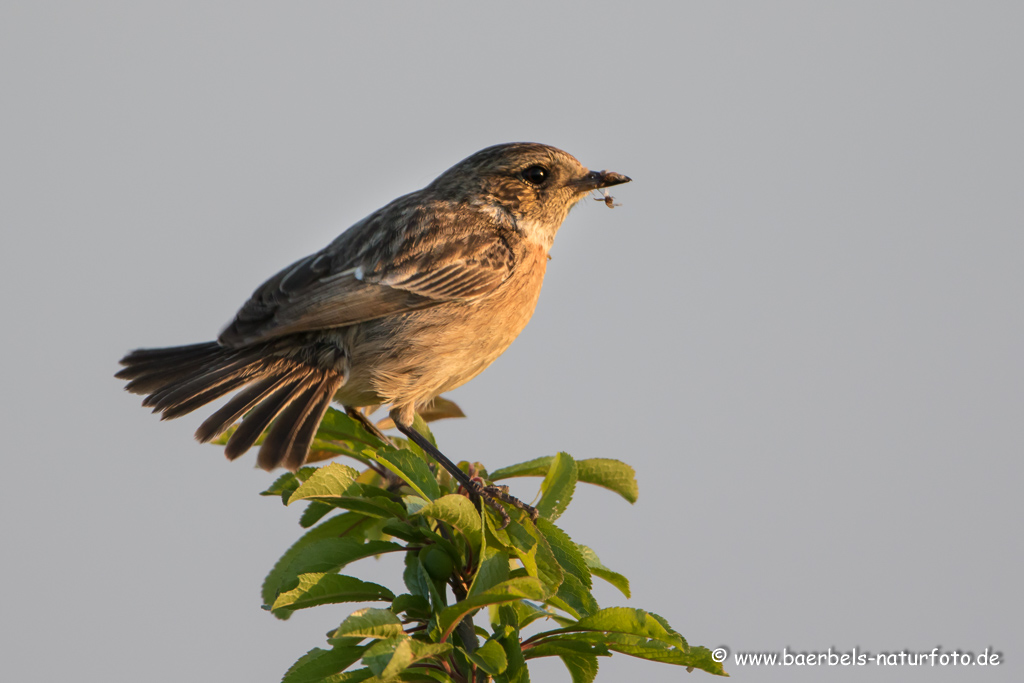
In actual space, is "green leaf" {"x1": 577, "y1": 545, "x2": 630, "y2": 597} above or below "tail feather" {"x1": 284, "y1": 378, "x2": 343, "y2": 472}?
below

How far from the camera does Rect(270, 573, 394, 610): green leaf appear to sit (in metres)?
2.62

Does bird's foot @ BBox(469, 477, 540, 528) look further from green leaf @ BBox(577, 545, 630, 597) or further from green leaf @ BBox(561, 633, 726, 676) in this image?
green leaf @ BBox(561, 633, 726, 676)

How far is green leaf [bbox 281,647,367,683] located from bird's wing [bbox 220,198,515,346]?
206cm

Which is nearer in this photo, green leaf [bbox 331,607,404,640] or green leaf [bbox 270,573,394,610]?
green leaf [bbox 331,607,404,640]

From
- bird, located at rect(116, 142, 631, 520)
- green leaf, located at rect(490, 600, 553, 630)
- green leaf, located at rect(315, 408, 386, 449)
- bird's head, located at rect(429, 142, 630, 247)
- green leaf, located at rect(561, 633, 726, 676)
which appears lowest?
green leaf, located at rect(561, 633, 726, 676)

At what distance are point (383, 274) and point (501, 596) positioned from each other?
2.66 m

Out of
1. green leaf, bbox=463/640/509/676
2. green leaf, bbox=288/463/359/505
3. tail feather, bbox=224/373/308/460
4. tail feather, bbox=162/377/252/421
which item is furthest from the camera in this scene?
tail feather, bbox=162/377/252/421

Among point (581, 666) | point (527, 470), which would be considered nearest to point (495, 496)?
point (527, 470)

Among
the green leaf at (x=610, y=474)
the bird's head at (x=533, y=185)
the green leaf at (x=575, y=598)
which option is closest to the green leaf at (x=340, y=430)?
the green leaf at (x=610, y=474)

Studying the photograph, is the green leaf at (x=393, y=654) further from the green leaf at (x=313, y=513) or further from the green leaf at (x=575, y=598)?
the green leaf at (x=313, y=513)

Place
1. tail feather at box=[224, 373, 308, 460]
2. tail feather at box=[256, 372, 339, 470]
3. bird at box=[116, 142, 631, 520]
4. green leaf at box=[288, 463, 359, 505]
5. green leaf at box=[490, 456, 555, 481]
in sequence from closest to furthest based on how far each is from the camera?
green leaf at box=[288, 463, 359, 505]
green leaf at box=[490, 456, 555, 481]
tail feather at box=[256, 372, 339, 470]
tail feather at box=[224, 373, 308, 460]
bird at box=[116, 142, 631, 520]

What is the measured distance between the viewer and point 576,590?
281cm

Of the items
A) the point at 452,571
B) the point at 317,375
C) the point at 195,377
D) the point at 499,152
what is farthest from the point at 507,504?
the point at 499,152

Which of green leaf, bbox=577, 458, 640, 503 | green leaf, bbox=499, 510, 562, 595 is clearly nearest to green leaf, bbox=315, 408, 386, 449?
green leaf, bbox=577, 458, 640, 503
